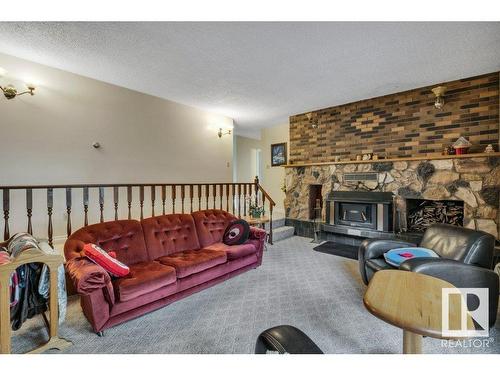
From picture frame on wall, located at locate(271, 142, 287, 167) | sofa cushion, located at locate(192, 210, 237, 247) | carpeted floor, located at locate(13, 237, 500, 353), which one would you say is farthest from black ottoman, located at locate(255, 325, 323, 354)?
picture frame on wall, located at locate(271, 142, 287, 167)

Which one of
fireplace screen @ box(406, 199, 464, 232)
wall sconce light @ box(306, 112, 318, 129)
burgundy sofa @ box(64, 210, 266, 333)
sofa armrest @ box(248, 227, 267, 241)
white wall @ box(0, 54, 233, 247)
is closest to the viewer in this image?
burgundy sofa @ box(64, 210, 266, 333)

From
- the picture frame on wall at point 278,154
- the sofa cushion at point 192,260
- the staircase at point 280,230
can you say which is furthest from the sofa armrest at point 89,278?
the picture frame on wall at point 278,154

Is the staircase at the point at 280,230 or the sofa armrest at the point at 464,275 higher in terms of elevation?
the sofa armrest at the point at 464,275

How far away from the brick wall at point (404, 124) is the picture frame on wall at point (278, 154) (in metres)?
0.78

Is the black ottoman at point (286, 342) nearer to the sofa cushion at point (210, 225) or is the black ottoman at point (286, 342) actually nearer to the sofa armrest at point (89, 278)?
the sofa armrest at point (89, 278)

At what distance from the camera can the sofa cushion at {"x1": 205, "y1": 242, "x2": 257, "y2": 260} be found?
2928mm

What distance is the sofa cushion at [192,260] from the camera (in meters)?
2.42

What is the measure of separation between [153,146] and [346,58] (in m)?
3.57

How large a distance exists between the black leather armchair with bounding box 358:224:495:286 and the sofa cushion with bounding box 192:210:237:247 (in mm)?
1916

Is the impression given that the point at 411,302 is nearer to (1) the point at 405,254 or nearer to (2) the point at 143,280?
(1) the point at 405,254

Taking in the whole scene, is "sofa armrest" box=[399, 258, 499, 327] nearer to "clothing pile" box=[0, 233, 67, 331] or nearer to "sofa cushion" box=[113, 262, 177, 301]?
"sofa cushion" box=[113, 262, 177, 301]

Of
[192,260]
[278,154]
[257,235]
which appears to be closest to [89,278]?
[192,260]

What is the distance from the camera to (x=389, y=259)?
2412 millimetres
